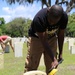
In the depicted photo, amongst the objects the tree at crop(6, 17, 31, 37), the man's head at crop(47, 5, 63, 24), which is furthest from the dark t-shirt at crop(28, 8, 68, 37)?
the tree at crop(6, 17, 31, 37)

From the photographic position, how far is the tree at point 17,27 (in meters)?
92.9

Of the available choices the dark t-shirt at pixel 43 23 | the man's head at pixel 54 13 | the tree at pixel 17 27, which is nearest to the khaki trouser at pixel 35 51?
the dark t-shirt at pixel 43 23

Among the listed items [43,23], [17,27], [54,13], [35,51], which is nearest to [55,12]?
[54,13]

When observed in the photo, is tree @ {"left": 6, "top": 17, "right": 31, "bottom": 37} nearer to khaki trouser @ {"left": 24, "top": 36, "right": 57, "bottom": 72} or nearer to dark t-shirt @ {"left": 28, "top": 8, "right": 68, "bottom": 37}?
khaki trouser @ {"left": 24, "top": 36, "right": 57, "bottom": 72}

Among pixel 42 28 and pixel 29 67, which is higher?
pixel 42 28

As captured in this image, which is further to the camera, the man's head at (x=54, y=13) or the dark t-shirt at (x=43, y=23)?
the dark t-shirt at (x=43, y=23)

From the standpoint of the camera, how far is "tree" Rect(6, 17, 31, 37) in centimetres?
9288

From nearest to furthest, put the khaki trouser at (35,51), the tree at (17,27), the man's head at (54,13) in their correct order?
the man's head at (54,13) < the khaki trouser at (35,51) < the tree at (17,27)

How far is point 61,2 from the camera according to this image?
33.6 meters

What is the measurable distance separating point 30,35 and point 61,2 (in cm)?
2807

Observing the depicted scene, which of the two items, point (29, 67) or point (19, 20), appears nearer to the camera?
point (29, 67)

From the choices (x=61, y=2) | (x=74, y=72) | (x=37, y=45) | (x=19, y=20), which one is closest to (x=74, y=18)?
(x=19, y=20)

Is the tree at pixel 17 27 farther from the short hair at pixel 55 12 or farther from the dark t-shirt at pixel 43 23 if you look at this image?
the short hair at pixel 55 12

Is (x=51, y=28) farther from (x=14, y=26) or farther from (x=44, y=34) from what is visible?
(x=14, y=26)
